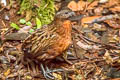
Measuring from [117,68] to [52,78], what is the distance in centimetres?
100

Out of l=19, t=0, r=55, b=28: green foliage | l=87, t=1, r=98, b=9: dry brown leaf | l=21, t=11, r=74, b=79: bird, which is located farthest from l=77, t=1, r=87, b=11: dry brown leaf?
l=21, t=11, r=74, b=79: bird

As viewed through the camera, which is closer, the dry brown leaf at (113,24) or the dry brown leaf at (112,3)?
the dry brown leaf at (113,24)

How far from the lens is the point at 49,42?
5422 millimetres

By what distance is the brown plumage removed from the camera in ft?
17.7

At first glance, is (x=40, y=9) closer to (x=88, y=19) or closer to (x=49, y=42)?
(x=88, y=19)

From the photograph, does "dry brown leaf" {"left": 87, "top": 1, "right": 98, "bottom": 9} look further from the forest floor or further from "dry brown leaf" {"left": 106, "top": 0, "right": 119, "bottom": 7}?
"dry brown leaf" {"left": 106, "top": 0, "right": 119, "bottom": 7}

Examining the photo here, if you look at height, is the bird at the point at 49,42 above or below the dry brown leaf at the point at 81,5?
below

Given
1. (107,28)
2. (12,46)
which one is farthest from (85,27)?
(12,46)

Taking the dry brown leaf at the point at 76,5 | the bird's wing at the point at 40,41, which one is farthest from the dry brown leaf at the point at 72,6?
the bird's wing at the point at 40,41

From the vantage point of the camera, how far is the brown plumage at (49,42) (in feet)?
17.7

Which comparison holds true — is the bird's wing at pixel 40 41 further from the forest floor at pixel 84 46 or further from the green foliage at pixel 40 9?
the green foliage at pixel 40 9

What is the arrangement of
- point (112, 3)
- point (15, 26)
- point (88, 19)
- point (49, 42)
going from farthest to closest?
point (112, 3) < point (88, 19) < point (15, 26) < point (49, 42)

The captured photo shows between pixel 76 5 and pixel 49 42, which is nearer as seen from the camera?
pixel 49 42

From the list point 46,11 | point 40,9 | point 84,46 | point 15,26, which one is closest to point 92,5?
point 46,11
